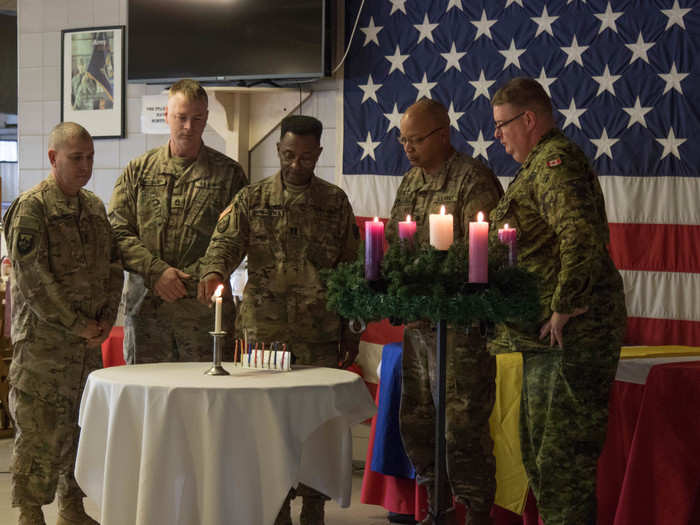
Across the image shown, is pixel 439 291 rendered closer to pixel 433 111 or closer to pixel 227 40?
pixel 433 111

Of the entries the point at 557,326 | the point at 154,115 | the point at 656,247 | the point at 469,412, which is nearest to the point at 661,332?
the point at 656,247

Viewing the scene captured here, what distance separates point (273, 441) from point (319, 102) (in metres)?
3.13

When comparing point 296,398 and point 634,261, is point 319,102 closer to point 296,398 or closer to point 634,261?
point 634,261

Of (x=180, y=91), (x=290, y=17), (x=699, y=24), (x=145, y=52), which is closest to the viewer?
(x=180, y=91)

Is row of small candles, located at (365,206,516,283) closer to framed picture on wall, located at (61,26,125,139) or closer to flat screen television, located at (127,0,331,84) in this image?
flat screen television, located at (127,0,331,84)

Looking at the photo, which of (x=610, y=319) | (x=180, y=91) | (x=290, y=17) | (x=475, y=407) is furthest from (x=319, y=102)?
(x=610, y=319)

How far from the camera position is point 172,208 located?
406cm

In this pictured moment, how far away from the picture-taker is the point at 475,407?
11.7 ft

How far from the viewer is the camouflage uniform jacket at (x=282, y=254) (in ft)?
12.1

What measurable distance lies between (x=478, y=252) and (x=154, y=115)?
3.99 meters

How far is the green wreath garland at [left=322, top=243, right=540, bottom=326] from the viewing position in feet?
8.77

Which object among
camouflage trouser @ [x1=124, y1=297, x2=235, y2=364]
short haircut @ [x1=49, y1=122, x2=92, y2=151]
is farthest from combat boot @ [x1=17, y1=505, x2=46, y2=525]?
short haircut @ [x1=49, y1=122, x2=92, y2=151]

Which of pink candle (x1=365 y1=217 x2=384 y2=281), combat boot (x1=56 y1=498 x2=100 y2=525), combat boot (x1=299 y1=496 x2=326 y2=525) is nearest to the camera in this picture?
pink candle (x1=365 y1=217 x2=384 y2=281)

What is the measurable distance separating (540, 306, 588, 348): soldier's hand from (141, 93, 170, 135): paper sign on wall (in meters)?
3.78
